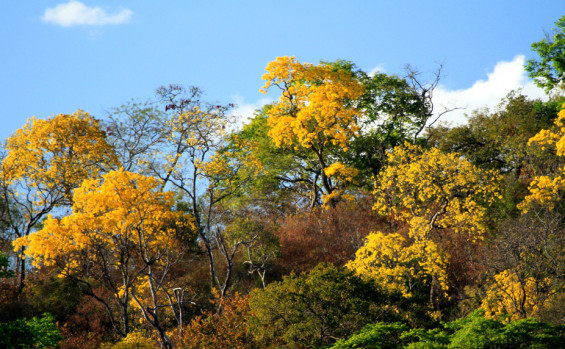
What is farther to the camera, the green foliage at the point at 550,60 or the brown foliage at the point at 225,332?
the green foliage at the point at 550,60

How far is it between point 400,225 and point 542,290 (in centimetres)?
816

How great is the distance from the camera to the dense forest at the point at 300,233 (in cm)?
1255

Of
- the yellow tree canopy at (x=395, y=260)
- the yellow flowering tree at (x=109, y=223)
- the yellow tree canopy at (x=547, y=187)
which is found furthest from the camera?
the yellow tree canopy at (x=547, y=187)

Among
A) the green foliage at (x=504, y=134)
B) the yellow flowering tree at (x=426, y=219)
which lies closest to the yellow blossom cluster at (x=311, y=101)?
the yellow flowering tree at (x=426, y=219)

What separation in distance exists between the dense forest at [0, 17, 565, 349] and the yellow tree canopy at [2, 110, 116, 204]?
62 millimetres

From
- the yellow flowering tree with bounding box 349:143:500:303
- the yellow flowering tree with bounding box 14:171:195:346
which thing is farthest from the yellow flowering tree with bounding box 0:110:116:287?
the yellow flowering tree with bounding box 349:143:500:303

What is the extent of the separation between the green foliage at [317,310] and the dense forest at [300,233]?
35 millimetres

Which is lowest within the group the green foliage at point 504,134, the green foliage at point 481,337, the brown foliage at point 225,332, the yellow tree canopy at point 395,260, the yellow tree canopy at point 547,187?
the green foliage at point 481,337

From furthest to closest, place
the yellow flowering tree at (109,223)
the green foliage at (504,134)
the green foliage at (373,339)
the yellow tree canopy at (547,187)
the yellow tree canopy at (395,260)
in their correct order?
the green foliage at (504,134) < the yellow tree canopy at (547,187) < the yellow tree canopy at (395,260) < the yellow flowering tree at (109,223) < the green foliage at (373,339)

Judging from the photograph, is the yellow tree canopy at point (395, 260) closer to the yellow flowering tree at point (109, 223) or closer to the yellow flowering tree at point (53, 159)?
the yellow flowering tree at point (109, 223)

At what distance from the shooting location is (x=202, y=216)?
77.8 ft

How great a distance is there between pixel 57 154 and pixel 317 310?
14.6 meters

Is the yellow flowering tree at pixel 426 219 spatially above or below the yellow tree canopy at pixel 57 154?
below

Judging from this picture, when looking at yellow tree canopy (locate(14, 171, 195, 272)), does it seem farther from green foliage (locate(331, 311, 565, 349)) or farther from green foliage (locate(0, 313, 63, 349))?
green foliage (locate(331, 311, 565, 349))
